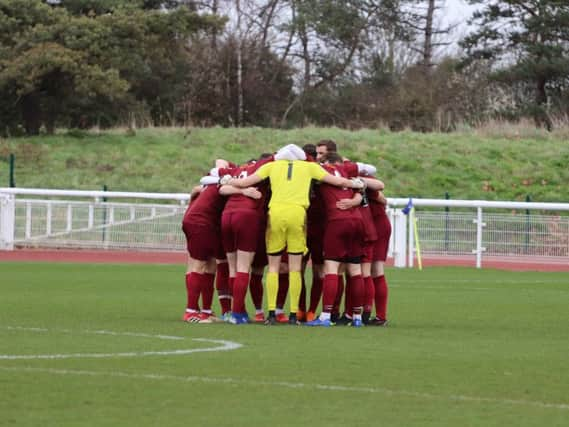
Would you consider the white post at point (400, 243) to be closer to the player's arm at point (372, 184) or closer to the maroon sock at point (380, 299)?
the maroon sock at point (380, 299)

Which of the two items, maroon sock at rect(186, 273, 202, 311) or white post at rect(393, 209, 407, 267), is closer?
maroon sock at rect(186, 273, 202, 311)

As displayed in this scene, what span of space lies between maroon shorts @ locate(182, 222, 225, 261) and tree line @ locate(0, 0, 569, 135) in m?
33.5

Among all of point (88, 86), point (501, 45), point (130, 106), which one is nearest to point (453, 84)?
point (501, 45)

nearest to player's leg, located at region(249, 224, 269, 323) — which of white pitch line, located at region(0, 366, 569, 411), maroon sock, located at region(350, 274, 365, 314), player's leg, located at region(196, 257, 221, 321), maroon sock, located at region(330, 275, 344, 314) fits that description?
player's leg, located at region(196, 257, 221, 321)

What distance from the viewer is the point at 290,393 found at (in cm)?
831

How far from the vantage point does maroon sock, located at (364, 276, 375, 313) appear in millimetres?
14023

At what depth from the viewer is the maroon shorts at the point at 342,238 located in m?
13.3

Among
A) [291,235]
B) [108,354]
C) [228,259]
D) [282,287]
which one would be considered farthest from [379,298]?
[108,354]

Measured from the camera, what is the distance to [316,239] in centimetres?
1389

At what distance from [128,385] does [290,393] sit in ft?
3.40

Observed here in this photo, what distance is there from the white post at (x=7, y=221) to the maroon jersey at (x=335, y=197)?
57.6ft

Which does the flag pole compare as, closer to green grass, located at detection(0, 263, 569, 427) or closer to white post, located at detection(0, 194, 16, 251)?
white post, located at detection(0, 194, 16, 251)

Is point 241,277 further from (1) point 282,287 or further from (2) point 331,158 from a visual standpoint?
(2) point 331,158

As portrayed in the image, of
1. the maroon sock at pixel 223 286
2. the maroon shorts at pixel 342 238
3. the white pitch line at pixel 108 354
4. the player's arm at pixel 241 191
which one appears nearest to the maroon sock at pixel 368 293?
the maroon shorts at pixel 342 238
